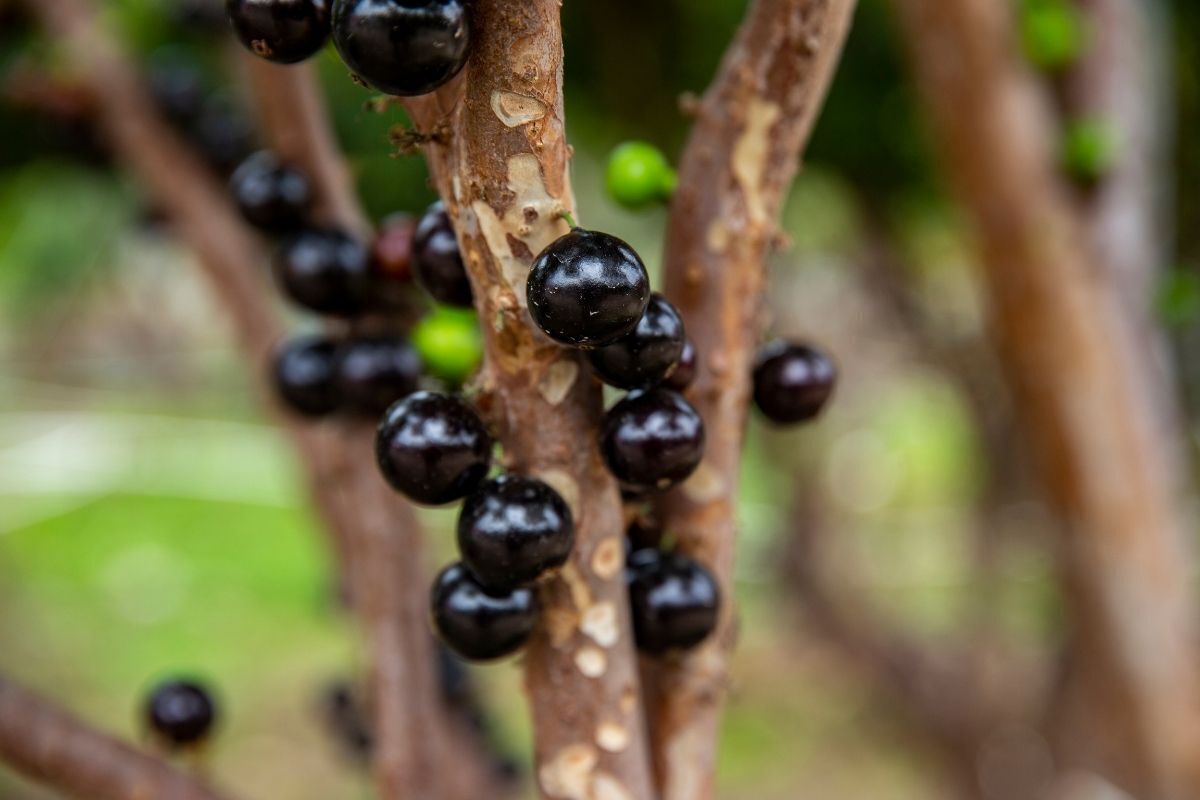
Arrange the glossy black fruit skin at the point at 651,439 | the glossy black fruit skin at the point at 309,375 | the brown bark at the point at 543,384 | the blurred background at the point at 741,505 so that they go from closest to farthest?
the brown bark at the point at 543,384 < the glossy black fruit skin at the point at 651,439 < the glossy black fruit skin at the point at 309,375 < the blurred background at the point at 741,505

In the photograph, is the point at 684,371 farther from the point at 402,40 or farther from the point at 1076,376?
the point at 1076,376

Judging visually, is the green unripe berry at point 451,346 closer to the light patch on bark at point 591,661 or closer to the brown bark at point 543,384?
the brown bark at point 543,384

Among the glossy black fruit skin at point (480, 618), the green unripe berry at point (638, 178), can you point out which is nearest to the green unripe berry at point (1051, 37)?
the green unripe berry at point (638, 178)

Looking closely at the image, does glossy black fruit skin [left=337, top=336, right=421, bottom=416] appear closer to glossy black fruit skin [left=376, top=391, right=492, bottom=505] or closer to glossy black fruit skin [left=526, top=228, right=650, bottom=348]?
glossy black fruit skin [left=376, top=391, right=492, bottom=505]

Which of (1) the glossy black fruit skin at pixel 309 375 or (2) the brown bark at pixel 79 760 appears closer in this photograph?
(2) the brown bark at pixel 79 760

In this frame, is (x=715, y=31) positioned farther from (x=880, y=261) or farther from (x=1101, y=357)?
(x=1101, y=357)

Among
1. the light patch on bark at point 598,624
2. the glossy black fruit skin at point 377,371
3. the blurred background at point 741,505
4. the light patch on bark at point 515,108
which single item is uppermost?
the light patch on bark at point 515,108

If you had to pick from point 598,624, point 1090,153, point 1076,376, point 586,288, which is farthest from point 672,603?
point 1090,153
